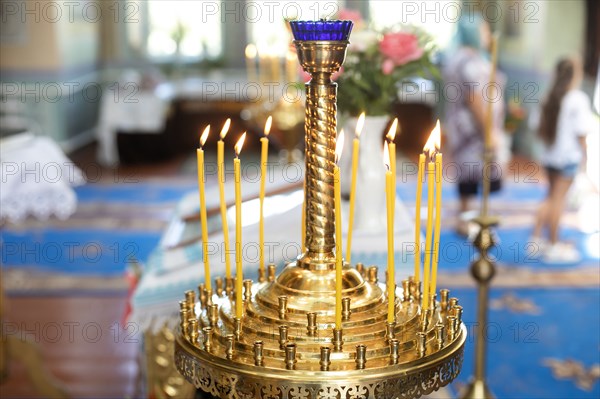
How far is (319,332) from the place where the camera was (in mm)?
1073

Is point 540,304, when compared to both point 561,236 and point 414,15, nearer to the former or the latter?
point 561,236

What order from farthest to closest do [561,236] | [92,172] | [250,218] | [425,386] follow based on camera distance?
[92,172]
[561,236]
[250,218]
[425,386]

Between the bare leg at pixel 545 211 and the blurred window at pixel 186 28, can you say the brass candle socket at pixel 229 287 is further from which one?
the blurred window at pixel 186 28

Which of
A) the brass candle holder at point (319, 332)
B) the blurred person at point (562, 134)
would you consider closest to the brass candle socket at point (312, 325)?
the brass candle holder at point (319, 332)

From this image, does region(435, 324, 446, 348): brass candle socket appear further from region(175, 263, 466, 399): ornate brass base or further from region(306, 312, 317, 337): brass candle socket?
region(306, 312, 317, 337): brass candle socket

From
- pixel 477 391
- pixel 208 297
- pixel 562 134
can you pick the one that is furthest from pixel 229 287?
pixel 562 134

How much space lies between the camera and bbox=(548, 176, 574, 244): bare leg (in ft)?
17.5

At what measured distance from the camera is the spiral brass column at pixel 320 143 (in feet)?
3.58

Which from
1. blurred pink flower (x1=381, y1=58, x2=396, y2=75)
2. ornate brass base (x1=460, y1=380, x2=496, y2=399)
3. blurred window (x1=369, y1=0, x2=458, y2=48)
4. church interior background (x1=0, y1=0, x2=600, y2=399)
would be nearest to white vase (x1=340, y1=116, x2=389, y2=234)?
church interior background (x1=0, y1=0, x2=600, y2=399)

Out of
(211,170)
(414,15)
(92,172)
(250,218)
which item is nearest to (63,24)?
(92,172)

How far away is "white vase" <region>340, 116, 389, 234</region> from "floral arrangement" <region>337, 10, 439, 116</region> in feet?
0.16

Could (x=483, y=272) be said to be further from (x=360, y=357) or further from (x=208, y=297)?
(x=360, y=357)

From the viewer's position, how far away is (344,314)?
1.09m

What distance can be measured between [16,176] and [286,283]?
5.81 ft
